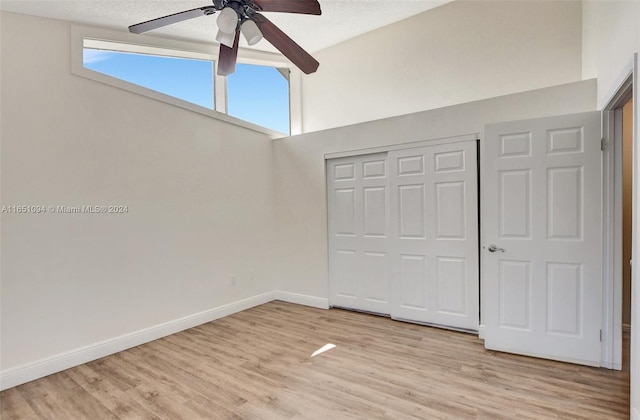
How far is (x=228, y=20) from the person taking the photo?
1984mm

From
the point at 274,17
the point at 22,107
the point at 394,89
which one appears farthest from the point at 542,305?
the point at 22,107

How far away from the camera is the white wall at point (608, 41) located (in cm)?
196

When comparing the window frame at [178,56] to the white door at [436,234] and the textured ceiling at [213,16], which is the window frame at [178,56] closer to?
the textured ceiling at [213,16]

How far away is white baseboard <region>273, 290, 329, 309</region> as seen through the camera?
4.43 m

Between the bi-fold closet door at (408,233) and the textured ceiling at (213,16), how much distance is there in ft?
5.42

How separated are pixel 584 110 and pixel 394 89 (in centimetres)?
213

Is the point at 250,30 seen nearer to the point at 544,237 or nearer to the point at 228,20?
the point at 228,20

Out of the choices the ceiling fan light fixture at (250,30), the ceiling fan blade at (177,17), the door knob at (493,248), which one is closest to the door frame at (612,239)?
the door knob at (493,248)

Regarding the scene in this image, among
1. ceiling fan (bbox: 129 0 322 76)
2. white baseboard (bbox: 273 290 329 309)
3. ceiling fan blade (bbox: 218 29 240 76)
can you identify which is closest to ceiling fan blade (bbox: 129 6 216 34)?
ceiling fan (bbox: 129 0 322 76)

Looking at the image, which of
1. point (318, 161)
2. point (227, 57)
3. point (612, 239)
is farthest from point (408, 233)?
point (227, 57)

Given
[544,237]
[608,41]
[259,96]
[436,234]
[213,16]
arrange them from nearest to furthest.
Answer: [608,41] < [544,237] < [213,16] < [436,234] < [259,96]

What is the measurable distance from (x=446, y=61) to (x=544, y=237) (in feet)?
7.89

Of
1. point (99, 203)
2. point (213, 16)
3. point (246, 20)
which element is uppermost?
point (213, 16)

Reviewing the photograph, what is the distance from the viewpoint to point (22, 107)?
2.66 m
